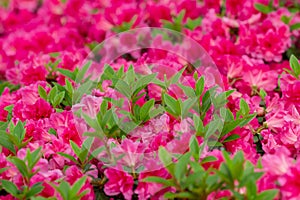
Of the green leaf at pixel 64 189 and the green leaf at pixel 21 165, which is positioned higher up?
the green leaf at pixel 21 165

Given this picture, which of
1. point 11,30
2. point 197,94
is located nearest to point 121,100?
point 197,94

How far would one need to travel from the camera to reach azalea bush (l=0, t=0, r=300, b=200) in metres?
1.55

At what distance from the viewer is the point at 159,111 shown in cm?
179

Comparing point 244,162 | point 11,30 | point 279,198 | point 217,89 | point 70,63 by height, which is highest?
point 11,30

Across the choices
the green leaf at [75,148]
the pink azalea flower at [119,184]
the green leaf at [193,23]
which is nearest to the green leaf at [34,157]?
the green leaf at [75,148]

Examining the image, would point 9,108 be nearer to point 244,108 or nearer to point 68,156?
point 68,156

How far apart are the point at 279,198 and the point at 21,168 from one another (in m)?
0.75

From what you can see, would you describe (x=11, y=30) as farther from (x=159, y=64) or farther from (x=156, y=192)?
(x=156, y=192)

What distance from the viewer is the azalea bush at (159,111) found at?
61.1 inches

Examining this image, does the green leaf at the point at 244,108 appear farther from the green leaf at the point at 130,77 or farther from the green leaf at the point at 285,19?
the green leaf at the point at 285,19

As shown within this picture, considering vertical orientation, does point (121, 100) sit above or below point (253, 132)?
above

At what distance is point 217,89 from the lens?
1.91 metres

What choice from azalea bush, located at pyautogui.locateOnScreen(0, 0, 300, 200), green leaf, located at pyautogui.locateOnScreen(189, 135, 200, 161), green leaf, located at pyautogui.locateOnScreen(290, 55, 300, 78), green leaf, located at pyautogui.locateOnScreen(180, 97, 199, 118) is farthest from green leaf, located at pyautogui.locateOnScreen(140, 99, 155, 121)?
green leaf, located at pyautogui.locateOnScreen(290, 55, 300, 78)

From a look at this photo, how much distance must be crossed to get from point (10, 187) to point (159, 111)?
53cm
